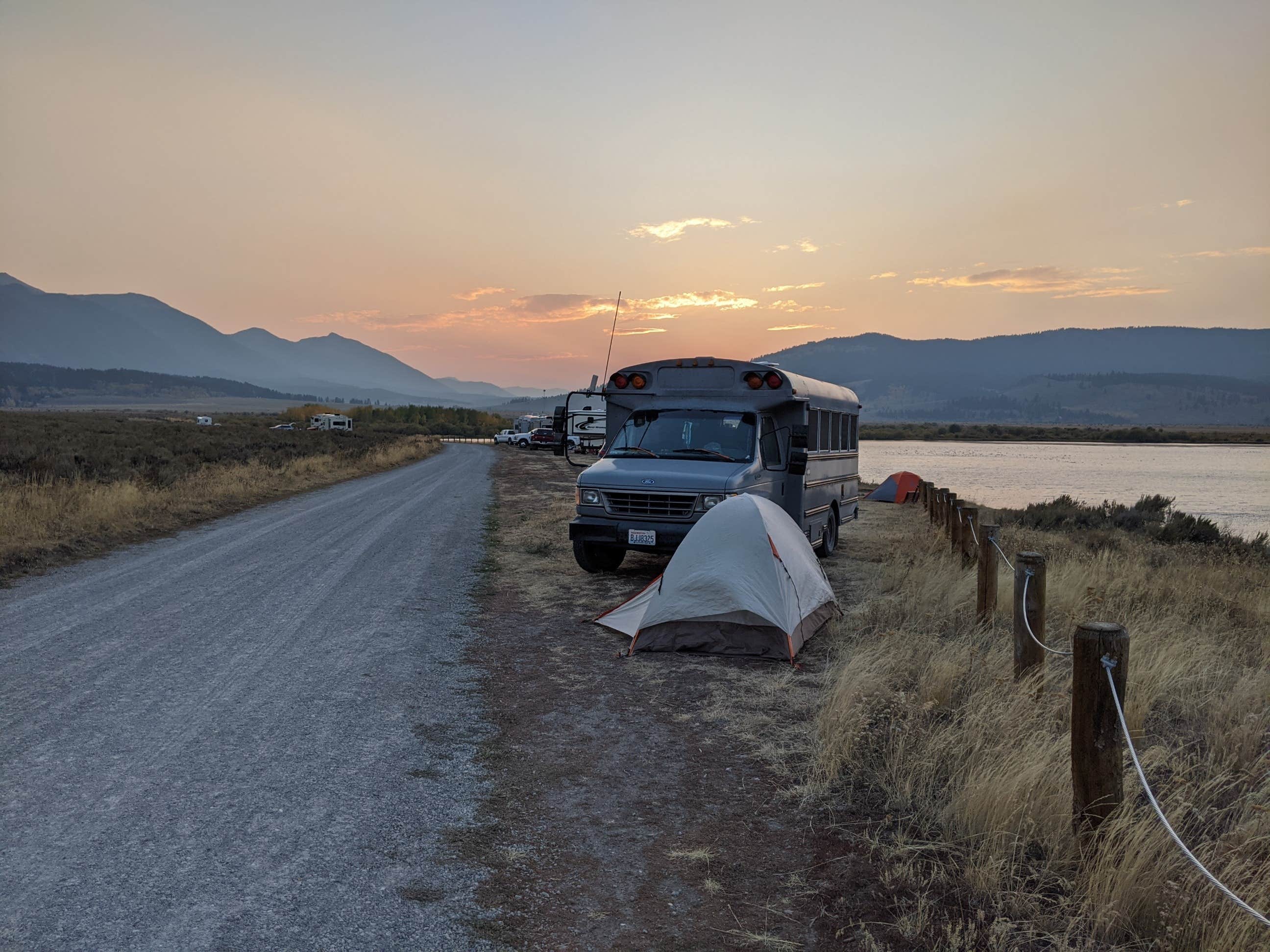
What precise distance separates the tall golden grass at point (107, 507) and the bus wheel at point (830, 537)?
11198 millimetres

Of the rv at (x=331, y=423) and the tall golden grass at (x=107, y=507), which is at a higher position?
the rv at (x=331, y=423)

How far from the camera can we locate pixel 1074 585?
10.4 metres

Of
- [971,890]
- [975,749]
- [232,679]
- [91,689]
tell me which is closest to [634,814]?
[971,890]

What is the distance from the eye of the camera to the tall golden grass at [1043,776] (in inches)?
131

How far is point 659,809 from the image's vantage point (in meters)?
4.52

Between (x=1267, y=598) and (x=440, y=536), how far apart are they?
12813 millimetres

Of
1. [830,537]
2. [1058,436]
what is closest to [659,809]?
[830,537]

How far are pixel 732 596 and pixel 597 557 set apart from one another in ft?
13.7

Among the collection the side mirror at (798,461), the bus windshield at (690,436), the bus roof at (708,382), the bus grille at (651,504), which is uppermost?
the bus roof at (708,382)

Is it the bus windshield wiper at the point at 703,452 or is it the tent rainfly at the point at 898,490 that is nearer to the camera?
the bus windshield wiper at the point at 703,452

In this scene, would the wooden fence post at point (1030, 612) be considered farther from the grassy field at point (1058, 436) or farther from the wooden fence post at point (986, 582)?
the grassy field at point (1058, 436)

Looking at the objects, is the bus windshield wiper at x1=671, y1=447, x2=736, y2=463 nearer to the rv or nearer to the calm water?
the calm water

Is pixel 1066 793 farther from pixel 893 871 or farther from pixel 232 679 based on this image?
pixel 232 679

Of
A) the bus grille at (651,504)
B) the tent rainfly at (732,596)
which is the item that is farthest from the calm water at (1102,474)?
the tent rainfly at (732,596)
